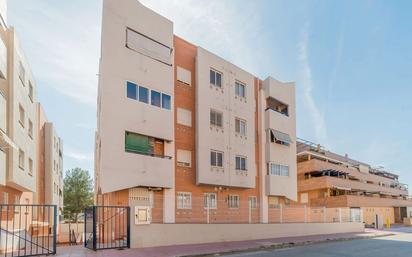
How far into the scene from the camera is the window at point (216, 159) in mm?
27534

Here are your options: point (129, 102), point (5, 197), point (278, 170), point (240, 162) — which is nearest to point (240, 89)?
point (240, 162)

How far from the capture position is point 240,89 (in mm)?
31266

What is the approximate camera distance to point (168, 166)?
80.2ft

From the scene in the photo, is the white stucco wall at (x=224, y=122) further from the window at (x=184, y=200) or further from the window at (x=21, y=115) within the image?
the window at (x=21, y=115)

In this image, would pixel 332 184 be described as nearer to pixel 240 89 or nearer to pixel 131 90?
pixel 240 89

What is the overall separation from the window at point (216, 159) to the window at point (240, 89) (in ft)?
18.4

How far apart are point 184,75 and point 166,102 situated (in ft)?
10.8

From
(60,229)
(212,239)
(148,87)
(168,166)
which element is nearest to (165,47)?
(148,87)

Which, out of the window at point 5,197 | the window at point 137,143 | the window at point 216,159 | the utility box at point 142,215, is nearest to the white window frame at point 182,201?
the window at point 216,159

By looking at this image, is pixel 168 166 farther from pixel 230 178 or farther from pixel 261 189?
pixel 261 189

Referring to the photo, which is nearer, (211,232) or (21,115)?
(211,232)

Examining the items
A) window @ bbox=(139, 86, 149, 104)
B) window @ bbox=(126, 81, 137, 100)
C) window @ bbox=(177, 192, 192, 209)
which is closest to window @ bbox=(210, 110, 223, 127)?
window @ bbox=(177, 192, 192, 209)

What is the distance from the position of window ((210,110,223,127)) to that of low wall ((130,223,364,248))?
794 centimetres

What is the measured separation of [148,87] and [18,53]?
880 cm
